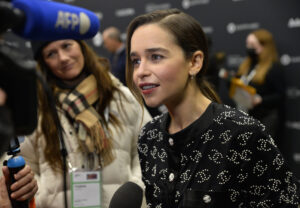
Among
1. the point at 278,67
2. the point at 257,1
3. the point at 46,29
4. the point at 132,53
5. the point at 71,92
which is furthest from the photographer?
the point at 257,1

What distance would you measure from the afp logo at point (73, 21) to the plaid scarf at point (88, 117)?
113 cm

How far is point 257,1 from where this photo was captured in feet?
16.2

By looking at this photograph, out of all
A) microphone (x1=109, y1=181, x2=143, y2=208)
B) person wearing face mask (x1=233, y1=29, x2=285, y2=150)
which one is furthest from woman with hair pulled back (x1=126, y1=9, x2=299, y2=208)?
person wearing face mask (x1=233, y1=29, x2=285, y2=150)

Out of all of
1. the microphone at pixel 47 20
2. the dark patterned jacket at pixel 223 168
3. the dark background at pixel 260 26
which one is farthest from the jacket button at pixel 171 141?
the dark background at pixel 260 26

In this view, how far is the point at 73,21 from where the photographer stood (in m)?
0.74

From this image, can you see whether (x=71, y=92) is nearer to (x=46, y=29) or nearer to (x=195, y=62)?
(x=195, y=62)

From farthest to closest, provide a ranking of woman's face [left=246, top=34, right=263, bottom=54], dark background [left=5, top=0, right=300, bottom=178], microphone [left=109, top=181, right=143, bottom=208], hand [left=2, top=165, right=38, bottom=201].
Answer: dark background [left=5, top=0, right=300, bottom=178] → woman's face [left=246, top=34, right=263, bottom=54] → microphone [left=109, top=181, right=143, bottom=208] → hand [left=2, top=165, right=38, bottom=201]

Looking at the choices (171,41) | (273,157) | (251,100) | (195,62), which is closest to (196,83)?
(195,62)

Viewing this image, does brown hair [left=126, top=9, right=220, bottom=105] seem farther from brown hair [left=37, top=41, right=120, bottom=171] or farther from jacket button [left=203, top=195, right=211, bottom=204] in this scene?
brown hair [left=37, top=41, right=120, bottom=171]

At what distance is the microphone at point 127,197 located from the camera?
1221 mm

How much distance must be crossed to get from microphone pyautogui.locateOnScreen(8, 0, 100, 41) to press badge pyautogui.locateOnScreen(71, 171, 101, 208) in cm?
115

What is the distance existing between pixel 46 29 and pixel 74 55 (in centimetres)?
133

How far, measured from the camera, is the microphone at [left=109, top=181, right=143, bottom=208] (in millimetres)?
1221

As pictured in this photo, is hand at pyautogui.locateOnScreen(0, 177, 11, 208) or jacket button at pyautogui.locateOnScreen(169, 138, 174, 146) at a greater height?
jacket button at pyautogui.locateOnScreen(169, 138, 174, 146)
